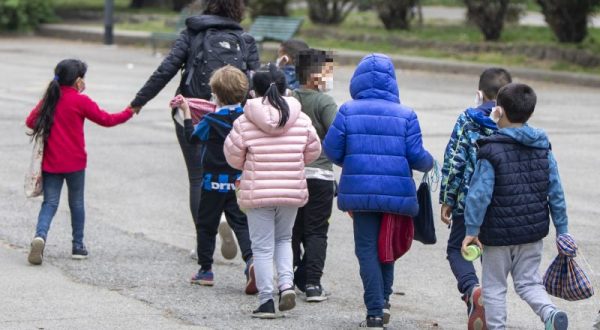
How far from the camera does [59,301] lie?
6918 millimetres

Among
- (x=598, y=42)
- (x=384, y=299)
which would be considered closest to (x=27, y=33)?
(x=598, y=42)

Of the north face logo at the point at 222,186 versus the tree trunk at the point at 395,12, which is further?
the tree trunk at the point at 395,12

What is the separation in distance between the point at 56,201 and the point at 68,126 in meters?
0.53

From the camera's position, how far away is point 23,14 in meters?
30.4

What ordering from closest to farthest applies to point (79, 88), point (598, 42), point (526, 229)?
1. point (526, 229)
2. point (79, 88)
3. point (598, 42)

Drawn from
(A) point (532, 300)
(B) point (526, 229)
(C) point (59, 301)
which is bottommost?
(C) point (59, 301)

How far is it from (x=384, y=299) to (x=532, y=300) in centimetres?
94

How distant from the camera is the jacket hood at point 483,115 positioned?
20.2ft

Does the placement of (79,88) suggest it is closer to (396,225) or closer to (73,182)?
(73,182)

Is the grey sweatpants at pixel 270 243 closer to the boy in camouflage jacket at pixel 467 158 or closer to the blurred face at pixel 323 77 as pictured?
the blurred face at pixel 323 77

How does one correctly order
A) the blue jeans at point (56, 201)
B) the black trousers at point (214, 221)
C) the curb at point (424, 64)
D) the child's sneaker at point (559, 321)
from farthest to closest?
1. the curb at point (424, 64)
2. the blue jeans at point (56, 201)
3. the black trousers at point (214, 221)
4. the child's sneaker at point (559, 321)

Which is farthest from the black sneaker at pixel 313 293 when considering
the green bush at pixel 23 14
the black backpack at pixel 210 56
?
the green bush at pixel 23 14

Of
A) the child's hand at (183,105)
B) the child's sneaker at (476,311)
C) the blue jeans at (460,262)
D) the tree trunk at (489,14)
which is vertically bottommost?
the tree trunk at (489,14)


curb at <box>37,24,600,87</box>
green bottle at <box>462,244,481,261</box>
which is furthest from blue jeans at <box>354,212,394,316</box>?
curb at <box>37,24,600,87</box>
